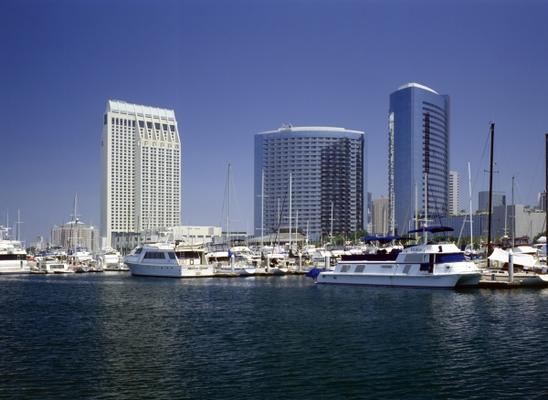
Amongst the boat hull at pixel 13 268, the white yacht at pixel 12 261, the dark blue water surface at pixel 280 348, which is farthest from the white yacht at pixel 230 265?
the dark blue water surface at pixel 280 348

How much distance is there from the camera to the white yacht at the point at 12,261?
139m

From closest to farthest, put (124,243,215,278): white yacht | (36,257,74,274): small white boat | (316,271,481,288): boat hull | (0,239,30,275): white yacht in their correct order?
(316,271,481,288): boat hull
(124,243,215,278): white yacht
(0,239,30,275): white yacht
(36,257,74,274): small white boat

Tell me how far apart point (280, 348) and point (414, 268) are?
45331mm

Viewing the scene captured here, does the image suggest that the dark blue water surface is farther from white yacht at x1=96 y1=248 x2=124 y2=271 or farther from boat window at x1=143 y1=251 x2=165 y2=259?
white yacht at x1=96 y1=248 x2=124 y2=271

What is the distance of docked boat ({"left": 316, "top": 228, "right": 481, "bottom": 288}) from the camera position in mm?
78188

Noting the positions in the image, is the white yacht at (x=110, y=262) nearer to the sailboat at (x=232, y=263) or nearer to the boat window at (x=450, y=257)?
the sailboat at (x=232, y=263)

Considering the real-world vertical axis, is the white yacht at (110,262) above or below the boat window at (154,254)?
below

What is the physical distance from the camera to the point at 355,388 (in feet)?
99.0

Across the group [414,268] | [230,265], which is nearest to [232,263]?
[230,265]

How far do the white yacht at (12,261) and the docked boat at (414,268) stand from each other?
8265 cm

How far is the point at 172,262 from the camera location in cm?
11869

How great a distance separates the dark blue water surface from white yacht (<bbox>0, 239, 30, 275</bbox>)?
74.9 metres

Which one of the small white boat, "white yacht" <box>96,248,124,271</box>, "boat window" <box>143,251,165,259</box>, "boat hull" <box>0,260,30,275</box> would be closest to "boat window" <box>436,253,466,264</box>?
"boat window" <box>143,251,165,259</box>

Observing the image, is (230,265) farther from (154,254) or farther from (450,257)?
(450,257)
